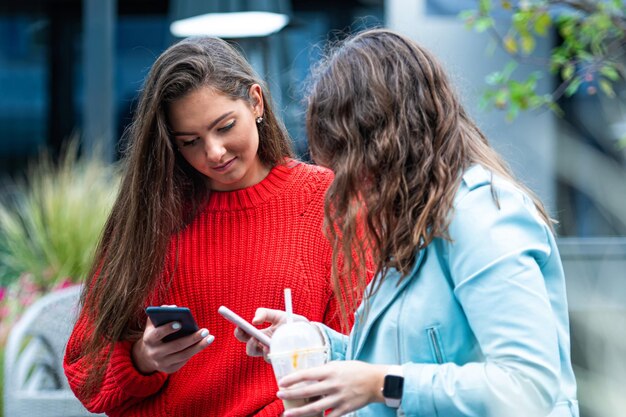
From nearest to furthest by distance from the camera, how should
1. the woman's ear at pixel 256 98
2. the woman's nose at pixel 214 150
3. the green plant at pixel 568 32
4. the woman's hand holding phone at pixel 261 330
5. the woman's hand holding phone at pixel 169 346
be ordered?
the woman's hand holding phone at pixel 261 330 < the woman's hand holding phone at pixel 169 346 < the woman's nose at pixel 214 150 < the woman's ear at pixel 256 98 < the green plant at pixel 568 32

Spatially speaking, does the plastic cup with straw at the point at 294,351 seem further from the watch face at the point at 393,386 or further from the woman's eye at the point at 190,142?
the woman's eye at the point at 190,142

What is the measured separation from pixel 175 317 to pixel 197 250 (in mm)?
368

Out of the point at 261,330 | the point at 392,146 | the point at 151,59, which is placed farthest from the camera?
the point at 151,59

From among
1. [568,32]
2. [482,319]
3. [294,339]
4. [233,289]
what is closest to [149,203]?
[233,289]

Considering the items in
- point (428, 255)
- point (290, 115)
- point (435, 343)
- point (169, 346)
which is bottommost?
point (290, 115)

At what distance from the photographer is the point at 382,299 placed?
161cm

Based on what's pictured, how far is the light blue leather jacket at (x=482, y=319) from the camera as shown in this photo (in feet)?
4.64

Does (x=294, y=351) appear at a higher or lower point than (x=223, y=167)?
lower

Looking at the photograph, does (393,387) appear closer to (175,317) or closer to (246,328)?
(246,328)

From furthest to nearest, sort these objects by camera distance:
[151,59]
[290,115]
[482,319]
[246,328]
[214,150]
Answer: [151,59], [290,115], [214,150], [246,328], [482,319]

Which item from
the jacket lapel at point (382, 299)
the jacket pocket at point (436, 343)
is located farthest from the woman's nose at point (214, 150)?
the jacket pocket at point (436, 343)

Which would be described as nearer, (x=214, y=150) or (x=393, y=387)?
(x=393, y=387)

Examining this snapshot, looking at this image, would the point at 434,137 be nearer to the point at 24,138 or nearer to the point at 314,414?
the point at 314,414

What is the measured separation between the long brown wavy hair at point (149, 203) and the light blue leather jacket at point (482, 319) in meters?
0.74
